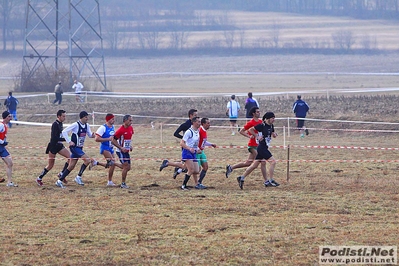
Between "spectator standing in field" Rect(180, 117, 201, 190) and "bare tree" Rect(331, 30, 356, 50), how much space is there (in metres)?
78.9

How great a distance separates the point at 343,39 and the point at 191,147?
8428cm

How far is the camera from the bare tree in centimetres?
9444

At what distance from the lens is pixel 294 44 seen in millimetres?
97188

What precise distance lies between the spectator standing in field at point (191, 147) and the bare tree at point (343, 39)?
7888 cm

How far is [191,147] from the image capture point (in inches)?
626

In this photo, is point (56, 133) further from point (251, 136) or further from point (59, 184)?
point (251, 136)

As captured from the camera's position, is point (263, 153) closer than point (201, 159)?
Yes

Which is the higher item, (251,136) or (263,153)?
(251,136)

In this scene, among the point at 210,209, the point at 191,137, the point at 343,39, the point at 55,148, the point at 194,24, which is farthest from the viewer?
the point at 194,24

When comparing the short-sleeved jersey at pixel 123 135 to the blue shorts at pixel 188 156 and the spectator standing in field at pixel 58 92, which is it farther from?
the spectator standing in field at pixel 58 92

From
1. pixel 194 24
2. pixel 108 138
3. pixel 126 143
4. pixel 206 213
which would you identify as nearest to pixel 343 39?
pixel 194 24

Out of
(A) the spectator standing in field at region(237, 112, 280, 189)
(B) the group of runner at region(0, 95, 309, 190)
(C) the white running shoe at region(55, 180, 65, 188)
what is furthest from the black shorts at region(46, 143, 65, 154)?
(A) the spectator standing in field at region(237, 112, 280, 189)

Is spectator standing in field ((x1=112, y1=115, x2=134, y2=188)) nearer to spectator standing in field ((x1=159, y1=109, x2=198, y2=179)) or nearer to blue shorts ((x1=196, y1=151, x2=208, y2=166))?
spectator standing in field ((x1=159, y1=109, x2=198, y2=179))

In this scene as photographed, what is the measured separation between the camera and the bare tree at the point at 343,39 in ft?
310
